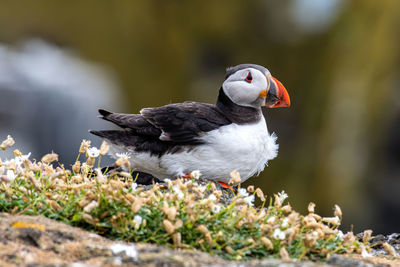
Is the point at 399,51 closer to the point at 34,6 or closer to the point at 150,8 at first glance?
the point at 150,8

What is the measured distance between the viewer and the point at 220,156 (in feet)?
13.5

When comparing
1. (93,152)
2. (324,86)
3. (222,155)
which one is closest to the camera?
(93,152)

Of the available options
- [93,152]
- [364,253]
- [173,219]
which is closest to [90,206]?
[173,219]

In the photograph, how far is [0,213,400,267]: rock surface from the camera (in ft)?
8.04

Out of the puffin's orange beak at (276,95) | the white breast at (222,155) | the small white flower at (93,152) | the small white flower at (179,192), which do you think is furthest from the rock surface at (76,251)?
the puffin's orange beak at (276,95)

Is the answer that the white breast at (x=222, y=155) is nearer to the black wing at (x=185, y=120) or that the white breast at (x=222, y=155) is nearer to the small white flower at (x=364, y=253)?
the black wing at (x=185, y=120)

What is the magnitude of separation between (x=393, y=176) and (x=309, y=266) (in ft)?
29.9

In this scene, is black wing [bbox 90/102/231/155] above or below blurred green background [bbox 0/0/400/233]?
below

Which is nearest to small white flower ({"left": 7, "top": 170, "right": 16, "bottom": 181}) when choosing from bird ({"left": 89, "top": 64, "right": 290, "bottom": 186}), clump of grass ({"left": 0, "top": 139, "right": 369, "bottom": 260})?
clump of grass ({"left": 0, "top": 139, "right": 369, "bottom": 260})

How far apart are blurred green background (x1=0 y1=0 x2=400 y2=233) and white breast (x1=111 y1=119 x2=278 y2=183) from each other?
6644 millimetres

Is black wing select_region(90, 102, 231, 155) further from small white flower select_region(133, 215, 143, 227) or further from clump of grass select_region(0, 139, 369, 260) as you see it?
small white flower select_region(133, 215, 143, 227)

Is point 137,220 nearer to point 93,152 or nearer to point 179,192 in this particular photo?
point 179,192

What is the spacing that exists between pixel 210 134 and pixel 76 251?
176 centimetres

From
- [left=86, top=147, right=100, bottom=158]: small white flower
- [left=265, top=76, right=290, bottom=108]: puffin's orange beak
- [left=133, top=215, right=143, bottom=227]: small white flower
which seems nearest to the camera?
[left=133, top=215, right=143, bottom=227]: small white flower
